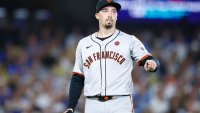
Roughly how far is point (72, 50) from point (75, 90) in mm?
5846

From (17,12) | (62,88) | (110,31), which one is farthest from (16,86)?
(110,31)

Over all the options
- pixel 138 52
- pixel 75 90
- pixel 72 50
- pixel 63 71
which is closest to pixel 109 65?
pixel 138 52

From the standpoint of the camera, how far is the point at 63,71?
424 inches

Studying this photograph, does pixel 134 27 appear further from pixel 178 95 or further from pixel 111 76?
pixel 111 76

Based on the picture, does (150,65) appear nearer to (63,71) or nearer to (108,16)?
(108,16)

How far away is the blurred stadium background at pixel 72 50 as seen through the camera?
1010cm

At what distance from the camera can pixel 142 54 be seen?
5.03 metres

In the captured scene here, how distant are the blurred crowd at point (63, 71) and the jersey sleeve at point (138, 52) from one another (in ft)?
15.5

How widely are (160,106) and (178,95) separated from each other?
1.26 feet

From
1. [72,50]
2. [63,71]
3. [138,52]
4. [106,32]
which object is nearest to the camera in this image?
[138,52]

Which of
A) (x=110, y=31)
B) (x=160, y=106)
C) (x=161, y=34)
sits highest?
(x=161, y=34)

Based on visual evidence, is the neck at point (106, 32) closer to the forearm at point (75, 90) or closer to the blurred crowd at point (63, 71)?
the forearm at point (75, 90)

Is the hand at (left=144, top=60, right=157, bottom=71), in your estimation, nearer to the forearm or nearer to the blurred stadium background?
the forearm

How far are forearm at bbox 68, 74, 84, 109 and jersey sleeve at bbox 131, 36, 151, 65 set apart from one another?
0.58 m
